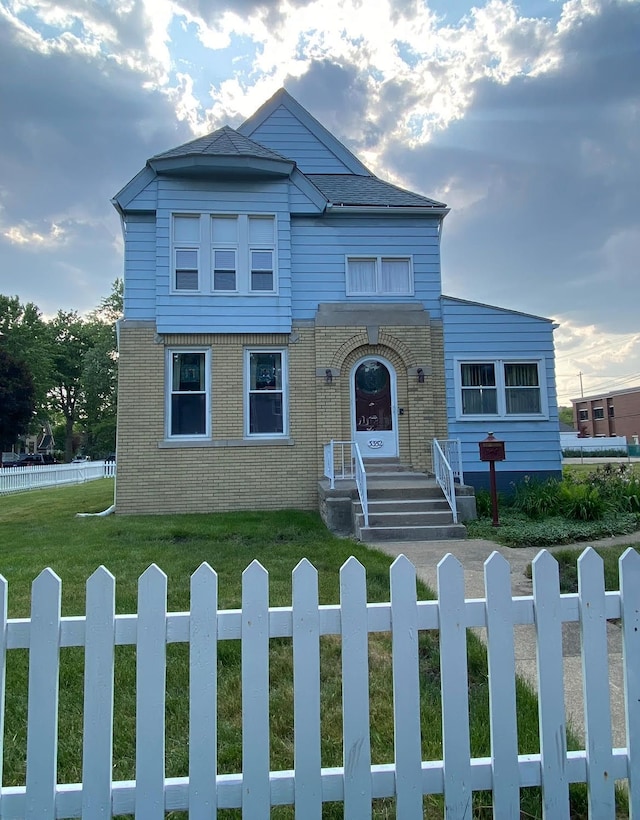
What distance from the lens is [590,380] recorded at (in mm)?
106500

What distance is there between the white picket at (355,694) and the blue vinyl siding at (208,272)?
9.12 metres

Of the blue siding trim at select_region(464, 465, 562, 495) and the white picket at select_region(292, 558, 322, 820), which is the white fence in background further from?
the white picket at select_region(292, 558, 322, 820)

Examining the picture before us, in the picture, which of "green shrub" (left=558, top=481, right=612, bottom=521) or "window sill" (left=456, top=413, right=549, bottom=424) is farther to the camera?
"window sill" (left=456, top=413, right=549, bottom=424)

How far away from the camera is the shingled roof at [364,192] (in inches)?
439

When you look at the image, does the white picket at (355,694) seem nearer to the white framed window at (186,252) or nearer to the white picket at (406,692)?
the white picket at (406,692)

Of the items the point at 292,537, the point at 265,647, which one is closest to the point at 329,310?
the point at 292,537

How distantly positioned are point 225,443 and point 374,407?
3.29 m

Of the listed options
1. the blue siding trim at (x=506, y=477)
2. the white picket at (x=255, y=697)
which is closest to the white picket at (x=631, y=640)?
the white picket at (x=255, y=697)

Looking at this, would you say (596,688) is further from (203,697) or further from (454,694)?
(203,697)

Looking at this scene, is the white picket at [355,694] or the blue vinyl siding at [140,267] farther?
the blue vinyl siding at [140,267]

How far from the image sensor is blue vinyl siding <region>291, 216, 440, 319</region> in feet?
36.1

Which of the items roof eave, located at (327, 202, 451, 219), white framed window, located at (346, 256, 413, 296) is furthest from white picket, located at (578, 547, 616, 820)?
roof eave, located at (327, 202, 451, 219)

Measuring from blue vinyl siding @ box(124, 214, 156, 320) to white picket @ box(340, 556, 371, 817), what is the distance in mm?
9731

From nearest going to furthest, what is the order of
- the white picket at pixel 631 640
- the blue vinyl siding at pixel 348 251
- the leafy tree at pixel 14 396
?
the white picket at pixel 631 640
the blue vinyl siding at pixel 348 251
the leafy tree at pixel 14 396
